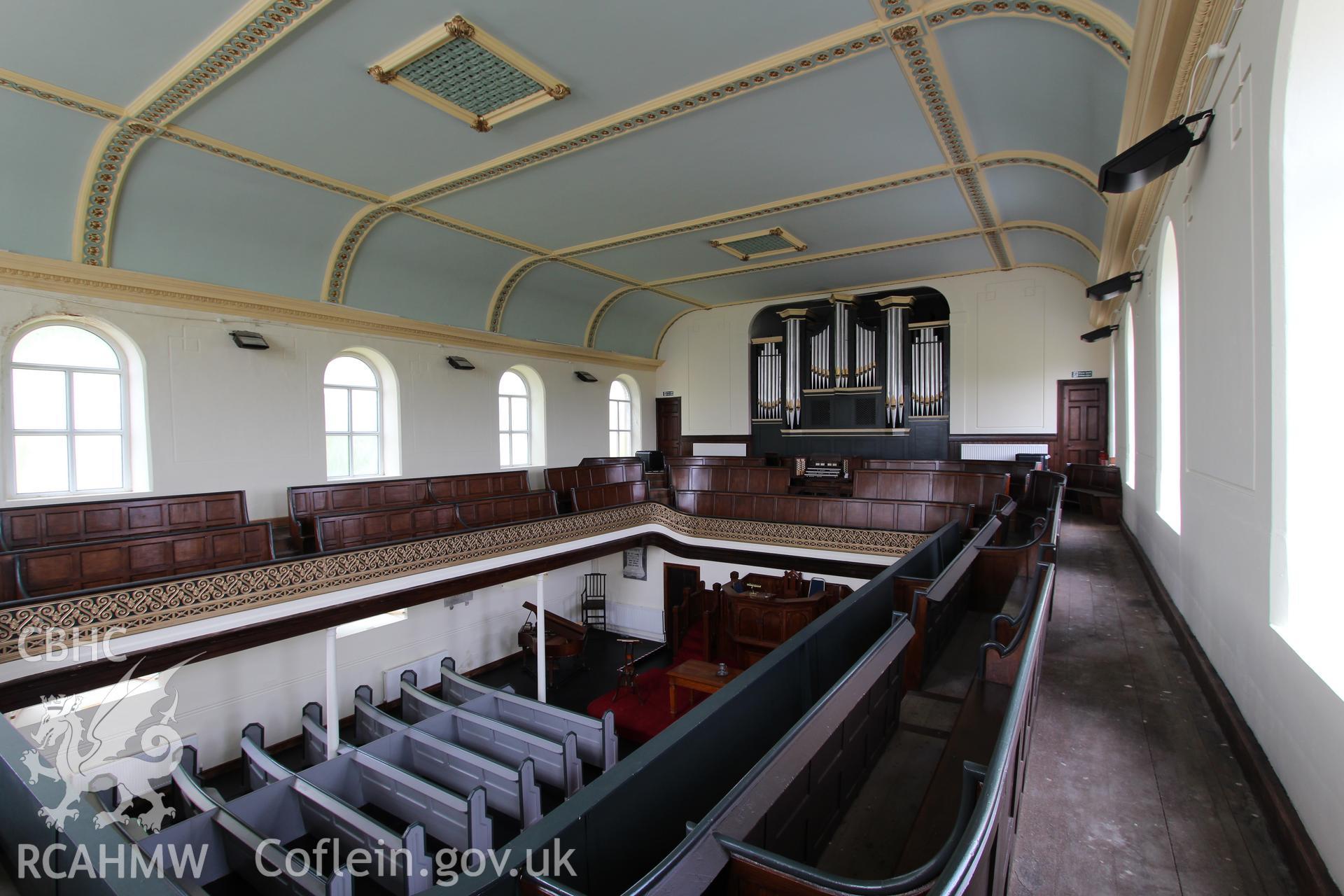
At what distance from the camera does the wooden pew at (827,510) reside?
732cm

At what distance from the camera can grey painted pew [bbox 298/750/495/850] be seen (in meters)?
4.71

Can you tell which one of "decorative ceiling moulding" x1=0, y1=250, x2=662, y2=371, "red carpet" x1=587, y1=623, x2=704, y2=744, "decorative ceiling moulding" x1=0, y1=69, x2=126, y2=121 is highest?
"decorative ceiling moulding" x1=0, y1=69, x2=126, y2=121

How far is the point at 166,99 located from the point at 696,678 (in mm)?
7894

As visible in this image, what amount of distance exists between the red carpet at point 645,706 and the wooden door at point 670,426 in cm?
541

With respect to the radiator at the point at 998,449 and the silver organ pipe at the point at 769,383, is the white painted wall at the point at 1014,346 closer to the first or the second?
the radiator at the point at 998,449

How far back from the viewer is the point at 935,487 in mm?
7891

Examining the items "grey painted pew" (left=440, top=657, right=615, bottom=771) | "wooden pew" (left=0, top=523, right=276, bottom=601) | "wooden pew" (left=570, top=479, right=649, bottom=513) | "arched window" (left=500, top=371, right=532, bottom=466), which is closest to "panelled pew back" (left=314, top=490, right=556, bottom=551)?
"wooden pew" (left=570, top=479, right=649, bottom=513)

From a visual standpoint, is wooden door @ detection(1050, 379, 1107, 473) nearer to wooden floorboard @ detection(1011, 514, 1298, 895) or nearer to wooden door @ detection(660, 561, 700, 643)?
wooden door @ detection(660, 561, 700, 643)

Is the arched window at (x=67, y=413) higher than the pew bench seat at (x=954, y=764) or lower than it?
higher

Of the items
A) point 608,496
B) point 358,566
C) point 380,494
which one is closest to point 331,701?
point 358,566

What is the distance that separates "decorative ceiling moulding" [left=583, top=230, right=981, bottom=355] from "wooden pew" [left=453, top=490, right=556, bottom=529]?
14.5ft

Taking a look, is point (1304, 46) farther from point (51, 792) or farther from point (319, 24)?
point (319, 24)

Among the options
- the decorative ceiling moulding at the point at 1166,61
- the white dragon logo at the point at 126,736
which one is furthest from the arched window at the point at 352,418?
the decorative ceiling moulding at the point at 1166,61

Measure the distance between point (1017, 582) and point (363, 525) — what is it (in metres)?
6.40
